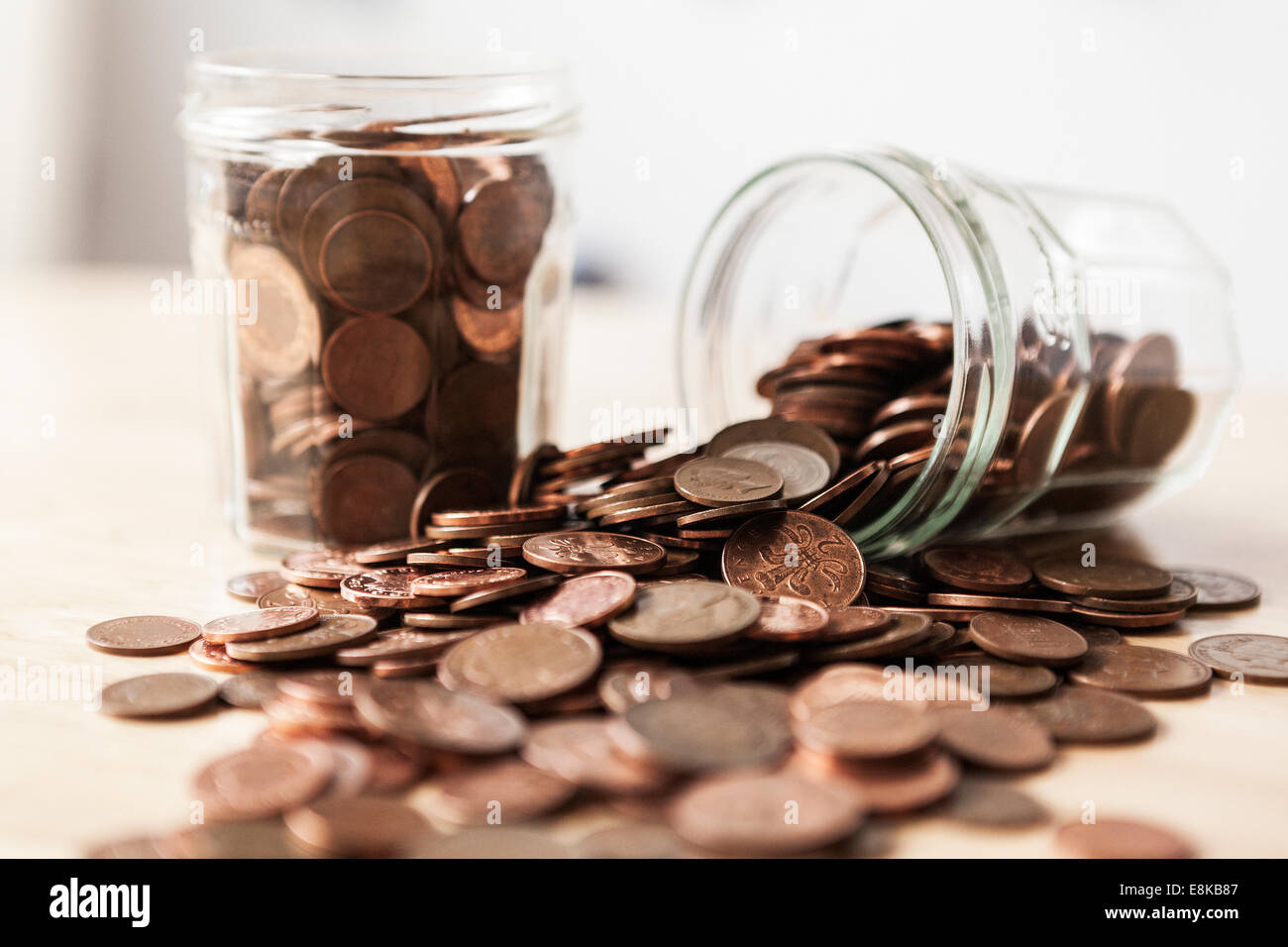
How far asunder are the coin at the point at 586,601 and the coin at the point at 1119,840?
16.9 inches

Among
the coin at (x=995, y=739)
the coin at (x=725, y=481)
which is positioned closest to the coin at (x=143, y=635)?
the coin at (x=725, y=481)

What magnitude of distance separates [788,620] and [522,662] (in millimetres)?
257

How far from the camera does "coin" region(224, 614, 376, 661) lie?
112cm

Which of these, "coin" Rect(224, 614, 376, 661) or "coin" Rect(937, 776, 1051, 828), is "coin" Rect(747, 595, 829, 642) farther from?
"coin" Rect(224, 614, 376, 661)

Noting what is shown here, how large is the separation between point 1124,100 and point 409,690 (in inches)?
129

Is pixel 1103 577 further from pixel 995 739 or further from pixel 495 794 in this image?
pixel 495 794

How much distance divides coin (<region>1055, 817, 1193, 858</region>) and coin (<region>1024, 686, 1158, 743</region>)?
0.15 m

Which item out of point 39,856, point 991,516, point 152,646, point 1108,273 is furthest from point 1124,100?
point 39,856

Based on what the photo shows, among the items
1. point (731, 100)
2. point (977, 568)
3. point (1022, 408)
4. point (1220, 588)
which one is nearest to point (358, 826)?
point (977, 568)

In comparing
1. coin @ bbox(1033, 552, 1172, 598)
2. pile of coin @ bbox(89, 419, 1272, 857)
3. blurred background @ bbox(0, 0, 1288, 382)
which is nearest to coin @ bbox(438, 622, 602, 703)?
pile of coin @ bbox(89, 419, 1272, 857)

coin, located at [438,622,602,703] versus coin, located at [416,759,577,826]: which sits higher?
coin, located at [438,622,602,703]

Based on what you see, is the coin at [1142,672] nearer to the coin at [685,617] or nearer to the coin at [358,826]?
the coin at [685,617]

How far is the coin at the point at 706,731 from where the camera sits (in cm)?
88

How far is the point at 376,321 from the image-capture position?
4.52ft
